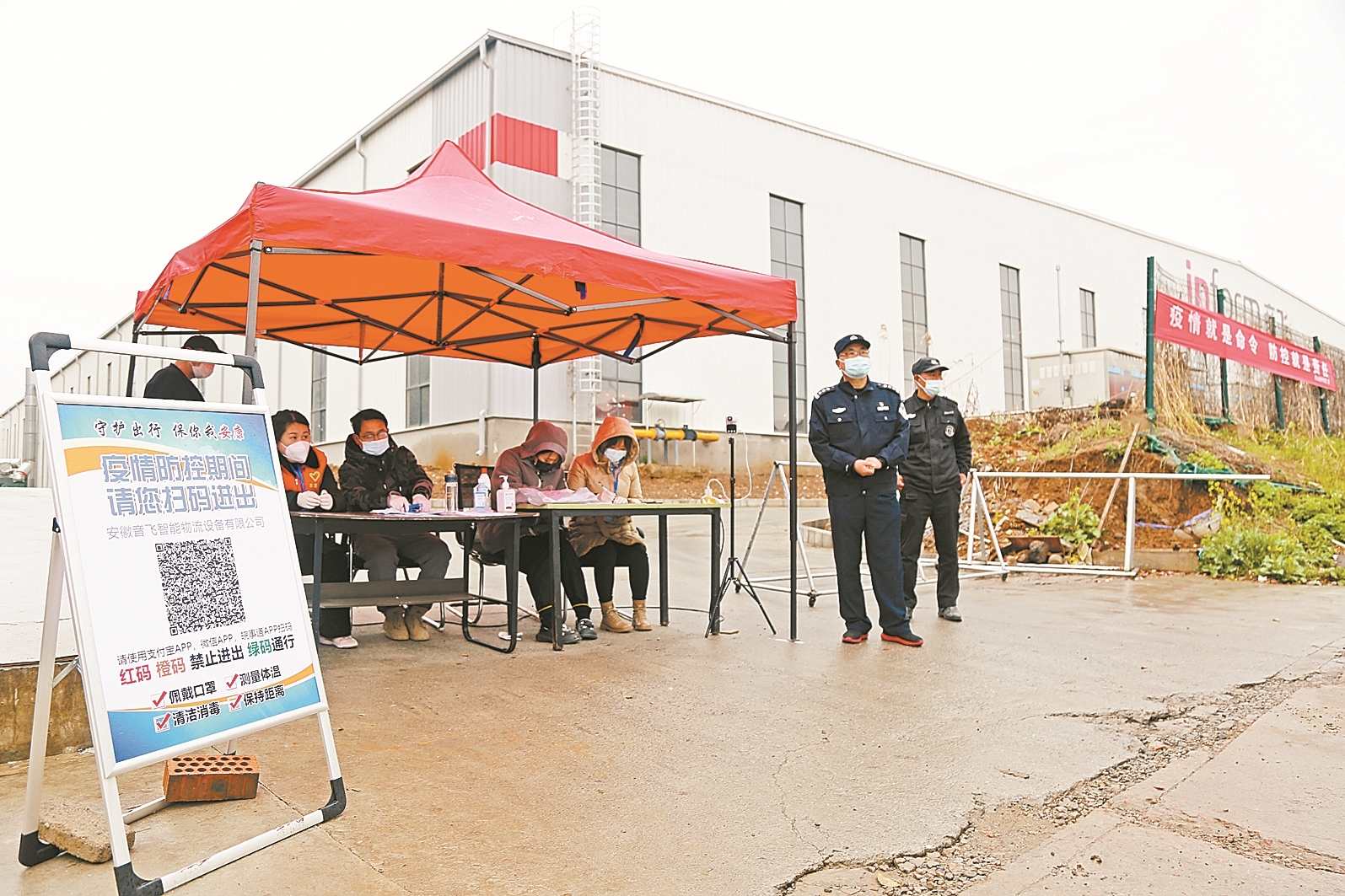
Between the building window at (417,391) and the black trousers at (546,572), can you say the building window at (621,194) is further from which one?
the black trousers at (546,572)

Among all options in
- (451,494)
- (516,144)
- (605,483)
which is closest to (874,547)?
(605,483)

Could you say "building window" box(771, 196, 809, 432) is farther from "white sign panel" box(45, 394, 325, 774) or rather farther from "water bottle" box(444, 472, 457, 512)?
"white sign panel" box(45, 394, 325, 774)

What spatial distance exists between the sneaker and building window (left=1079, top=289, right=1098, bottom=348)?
3042cm

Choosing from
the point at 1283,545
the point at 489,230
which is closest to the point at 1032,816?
the point at 489,230

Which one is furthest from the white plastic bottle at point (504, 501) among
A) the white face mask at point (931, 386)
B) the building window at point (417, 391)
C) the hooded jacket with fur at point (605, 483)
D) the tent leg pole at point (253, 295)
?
the building window at point (417, 391)

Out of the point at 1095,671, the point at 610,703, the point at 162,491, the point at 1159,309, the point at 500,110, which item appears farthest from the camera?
the point at 500,110

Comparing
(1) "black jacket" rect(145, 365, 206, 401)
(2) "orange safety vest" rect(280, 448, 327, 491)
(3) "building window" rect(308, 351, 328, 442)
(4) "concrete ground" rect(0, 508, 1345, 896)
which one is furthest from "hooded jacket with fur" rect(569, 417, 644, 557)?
(3) "building window" rect(308, 351, 328, 442)

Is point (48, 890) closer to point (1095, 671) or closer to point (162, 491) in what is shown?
point (162, 491)

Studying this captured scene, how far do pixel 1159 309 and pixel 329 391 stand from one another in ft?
68.2

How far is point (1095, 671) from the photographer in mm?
4977

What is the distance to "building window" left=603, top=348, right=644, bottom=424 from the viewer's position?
67.5 feet

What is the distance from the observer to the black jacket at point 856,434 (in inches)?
225

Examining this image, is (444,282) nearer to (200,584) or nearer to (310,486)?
(310,486)

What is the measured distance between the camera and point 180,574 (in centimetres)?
254
